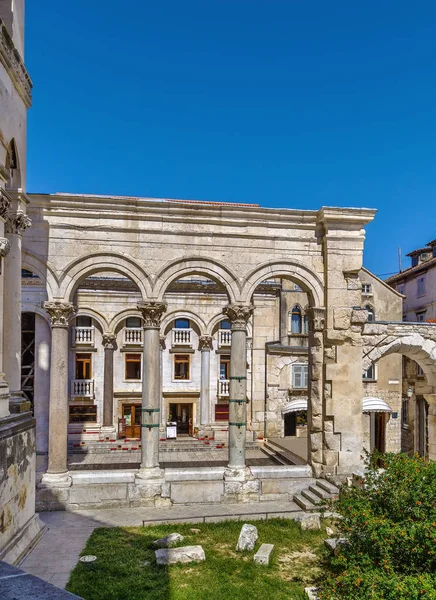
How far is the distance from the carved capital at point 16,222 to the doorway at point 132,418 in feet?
52.6

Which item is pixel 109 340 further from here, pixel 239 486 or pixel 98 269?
pixel 239 486

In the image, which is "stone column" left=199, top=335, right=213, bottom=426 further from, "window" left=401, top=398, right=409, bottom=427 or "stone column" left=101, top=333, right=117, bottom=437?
"window" left=401, top=398, right=409, bottom=427

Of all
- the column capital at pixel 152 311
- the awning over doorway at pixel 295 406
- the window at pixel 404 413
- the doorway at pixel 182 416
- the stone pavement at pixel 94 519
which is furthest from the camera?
the window at pixel 404 413

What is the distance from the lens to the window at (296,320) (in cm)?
2552

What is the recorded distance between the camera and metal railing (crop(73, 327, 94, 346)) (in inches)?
952

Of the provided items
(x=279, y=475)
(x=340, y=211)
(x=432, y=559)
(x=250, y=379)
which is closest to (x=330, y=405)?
(x=279, y=475)

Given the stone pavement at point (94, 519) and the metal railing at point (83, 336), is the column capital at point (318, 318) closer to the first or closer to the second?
the stone pavement at point (94, 519)

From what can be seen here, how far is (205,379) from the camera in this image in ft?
80.0

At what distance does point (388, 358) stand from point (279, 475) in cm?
1428

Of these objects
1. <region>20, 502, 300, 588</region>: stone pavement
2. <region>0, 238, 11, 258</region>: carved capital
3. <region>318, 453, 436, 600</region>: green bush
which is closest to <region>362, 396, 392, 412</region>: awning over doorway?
<region>20, 502, 300, 588</region>: stone pavement

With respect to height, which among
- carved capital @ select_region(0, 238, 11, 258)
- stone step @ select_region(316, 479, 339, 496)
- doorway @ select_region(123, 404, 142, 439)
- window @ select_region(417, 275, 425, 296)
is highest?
window @ select_region(417, 275, 425, 296)

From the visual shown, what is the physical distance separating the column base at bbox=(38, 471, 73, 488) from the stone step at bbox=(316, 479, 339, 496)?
21.1 feet

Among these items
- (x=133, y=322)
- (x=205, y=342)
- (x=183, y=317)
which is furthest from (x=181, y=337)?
(x=133, y=322)

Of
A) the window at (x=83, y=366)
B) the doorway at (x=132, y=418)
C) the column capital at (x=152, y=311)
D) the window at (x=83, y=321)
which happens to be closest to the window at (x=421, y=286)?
the doorway at (x=132, y=418)
